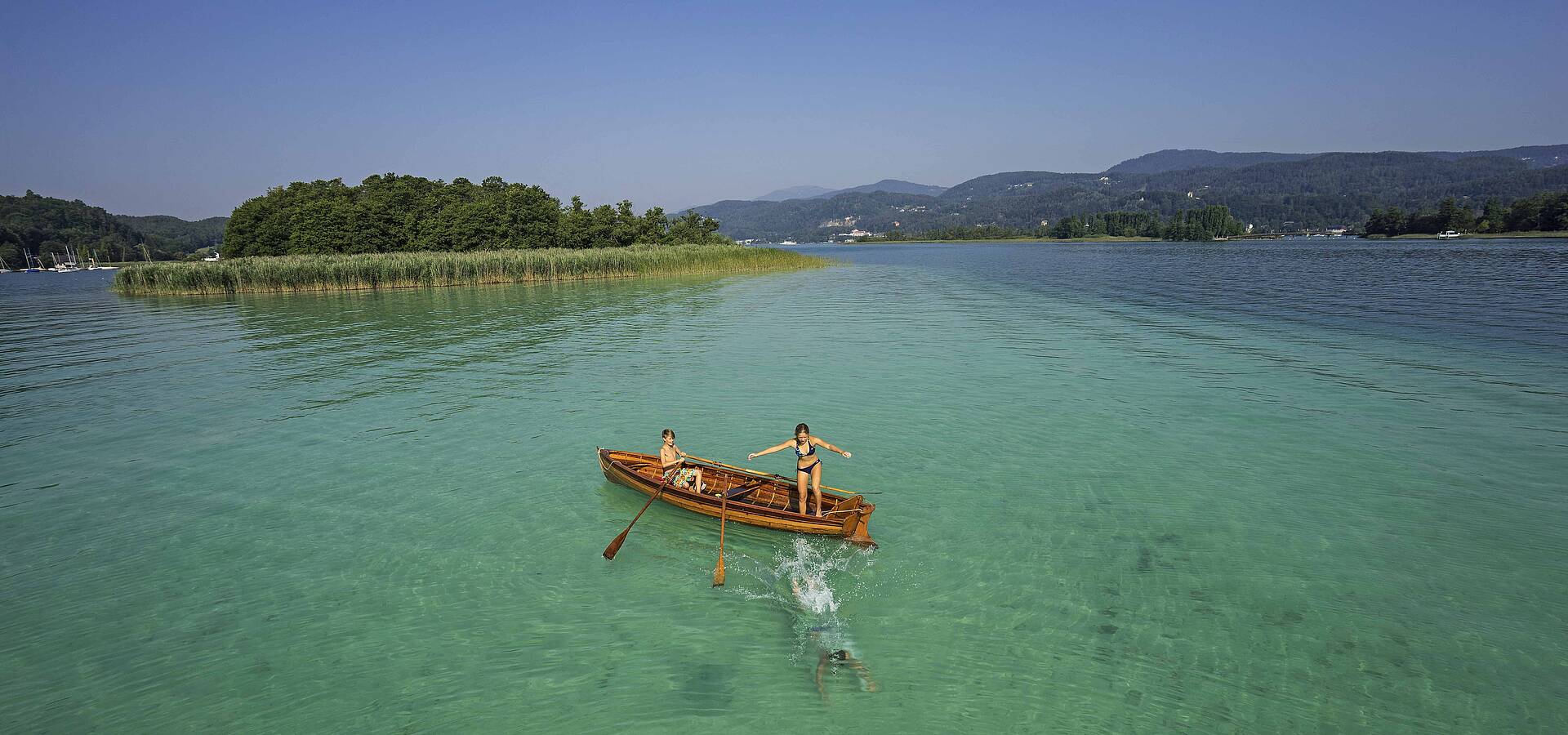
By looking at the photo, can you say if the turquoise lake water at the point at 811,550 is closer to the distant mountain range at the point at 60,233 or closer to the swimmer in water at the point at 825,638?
the swimmer in water at the point at 825,638

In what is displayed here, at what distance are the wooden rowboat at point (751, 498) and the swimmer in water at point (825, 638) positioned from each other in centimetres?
105

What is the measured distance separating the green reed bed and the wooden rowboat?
54.2 meters

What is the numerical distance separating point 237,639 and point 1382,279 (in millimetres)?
74152

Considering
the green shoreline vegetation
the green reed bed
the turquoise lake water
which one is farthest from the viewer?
the green shoreline vegetation

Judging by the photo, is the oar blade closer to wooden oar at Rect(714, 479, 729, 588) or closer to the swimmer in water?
wooden oar at Rect(714, 479, 729, 588)

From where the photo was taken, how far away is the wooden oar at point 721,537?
1030 cm

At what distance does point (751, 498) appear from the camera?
1234 centimetres

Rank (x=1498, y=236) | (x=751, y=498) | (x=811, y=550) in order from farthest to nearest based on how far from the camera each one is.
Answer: (x=1498, y=236)
(x=751, y=498)
(x=811, y=550)

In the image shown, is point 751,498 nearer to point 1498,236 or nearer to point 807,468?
point 807,468

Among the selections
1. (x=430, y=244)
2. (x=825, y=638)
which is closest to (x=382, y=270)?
(x=430, y=244)

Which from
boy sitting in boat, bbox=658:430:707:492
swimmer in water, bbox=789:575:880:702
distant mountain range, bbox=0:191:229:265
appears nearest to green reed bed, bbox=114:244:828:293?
boy sitting in boat, bbox=658:430:707:492

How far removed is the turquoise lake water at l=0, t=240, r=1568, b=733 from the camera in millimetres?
7965

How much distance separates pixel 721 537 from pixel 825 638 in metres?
2.69

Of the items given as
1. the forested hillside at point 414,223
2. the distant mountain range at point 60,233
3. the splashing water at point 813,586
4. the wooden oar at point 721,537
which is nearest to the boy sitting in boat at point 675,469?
the wooden oar at point 721,537
